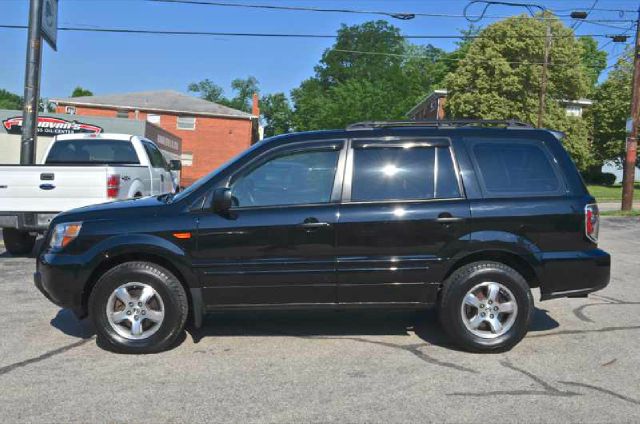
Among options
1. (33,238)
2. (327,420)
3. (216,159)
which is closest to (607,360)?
(327,420)

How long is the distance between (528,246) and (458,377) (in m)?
1.34

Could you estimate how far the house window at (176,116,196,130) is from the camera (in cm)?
4375

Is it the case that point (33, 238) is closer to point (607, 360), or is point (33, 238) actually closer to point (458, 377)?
point (458, 377)

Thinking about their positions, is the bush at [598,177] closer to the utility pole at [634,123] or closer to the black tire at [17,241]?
the utility pole at [634,123]

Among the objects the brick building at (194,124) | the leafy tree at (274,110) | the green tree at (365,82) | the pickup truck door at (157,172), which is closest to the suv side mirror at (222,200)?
the pickup truck door at (157,172)

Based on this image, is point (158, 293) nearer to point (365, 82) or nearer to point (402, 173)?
point (402, 173)

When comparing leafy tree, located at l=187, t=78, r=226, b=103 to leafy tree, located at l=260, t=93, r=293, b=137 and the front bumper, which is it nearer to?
leafy tree, located at l=260, t=93, r=293, b=137

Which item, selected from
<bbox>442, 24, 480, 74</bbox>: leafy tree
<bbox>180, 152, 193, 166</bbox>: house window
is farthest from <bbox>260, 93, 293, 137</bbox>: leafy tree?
<bbox>180, 152, 193, 166</bbox>: house window

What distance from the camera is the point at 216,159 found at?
4456 centimetres

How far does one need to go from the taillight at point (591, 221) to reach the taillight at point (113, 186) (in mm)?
6423

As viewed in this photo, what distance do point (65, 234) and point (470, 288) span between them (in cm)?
348

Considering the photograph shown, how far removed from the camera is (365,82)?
154ft

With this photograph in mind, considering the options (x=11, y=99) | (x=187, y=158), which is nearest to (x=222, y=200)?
(x=187, y=158)

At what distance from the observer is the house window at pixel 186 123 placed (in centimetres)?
4375
